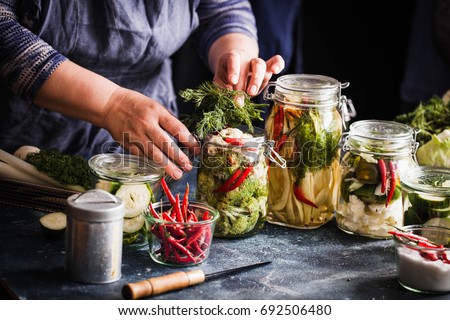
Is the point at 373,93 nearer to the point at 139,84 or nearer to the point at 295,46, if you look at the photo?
the point at 295,46

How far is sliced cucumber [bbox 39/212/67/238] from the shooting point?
1733mm

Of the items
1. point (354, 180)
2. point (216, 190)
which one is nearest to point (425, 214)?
point (354, 180)

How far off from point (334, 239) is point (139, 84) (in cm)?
94

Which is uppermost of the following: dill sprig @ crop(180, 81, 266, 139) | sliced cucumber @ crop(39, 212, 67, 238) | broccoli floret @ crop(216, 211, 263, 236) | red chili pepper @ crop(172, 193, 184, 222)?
dill sprig @ crop(180, 81, 266, 139)

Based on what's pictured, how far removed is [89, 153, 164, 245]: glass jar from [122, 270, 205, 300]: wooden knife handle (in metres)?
0.21

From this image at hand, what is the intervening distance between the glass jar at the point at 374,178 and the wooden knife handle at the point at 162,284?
1.60ft

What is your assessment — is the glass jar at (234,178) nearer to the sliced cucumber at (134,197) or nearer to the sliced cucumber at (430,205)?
the sliced cucumber at (134,197)

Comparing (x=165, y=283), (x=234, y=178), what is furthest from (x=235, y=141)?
(x=165, y=283)

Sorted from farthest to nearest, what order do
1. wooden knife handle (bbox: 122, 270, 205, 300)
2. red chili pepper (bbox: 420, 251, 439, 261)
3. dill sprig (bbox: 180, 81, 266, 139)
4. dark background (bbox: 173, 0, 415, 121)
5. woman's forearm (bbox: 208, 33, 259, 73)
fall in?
dark background (bbox: 173, 0, 415, 121) → woman's forearm (bbox: 208, 33, 259, 73) → dill sprig (bbox: 180, 81, 266, 139) → red chili pepper (bbox: 420, 251, 439, 261) → wooden knife handle (bbox: 122, 270, 205, 300)

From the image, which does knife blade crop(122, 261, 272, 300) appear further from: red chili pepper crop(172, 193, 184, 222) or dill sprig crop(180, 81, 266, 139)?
dill sprig crop(180, 81, 266, 139)

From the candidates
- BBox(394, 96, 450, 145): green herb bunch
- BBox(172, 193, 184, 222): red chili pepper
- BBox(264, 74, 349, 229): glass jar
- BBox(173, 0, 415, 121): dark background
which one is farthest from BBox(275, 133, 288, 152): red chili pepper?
BBox(173, 0, 415, 121): dark background

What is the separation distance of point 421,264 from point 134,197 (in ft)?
2.16

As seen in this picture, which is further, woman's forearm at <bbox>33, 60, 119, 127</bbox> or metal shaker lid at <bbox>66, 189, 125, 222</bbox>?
woman's forearm at <bbox>33, 60, 119, 127</bbox>

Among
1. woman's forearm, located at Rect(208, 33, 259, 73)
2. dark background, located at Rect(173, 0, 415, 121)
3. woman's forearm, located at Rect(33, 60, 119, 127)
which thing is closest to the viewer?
woman's forearm, located at Rect(33, 60, 119, 127)
